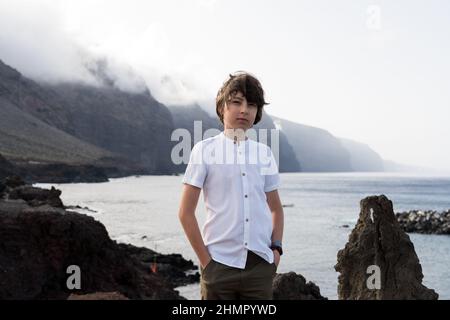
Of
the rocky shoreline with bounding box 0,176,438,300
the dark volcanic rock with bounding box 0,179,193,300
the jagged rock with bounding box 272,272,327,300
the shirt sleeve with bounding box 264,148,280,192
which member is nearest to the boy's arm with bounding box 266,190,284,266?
the shirt sleeve with bounding box 264,148,280,192

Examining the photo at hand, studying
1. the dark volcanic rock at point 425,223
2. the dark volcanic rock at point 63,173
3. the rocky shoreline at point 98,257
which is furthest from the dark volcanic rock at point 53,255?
the dark volcanic rock at point 63,173

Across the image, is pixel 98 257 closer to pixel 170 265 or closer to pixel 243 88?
pixel 243 88

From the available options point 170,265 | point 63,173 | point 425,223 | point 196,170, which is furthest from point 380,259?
point 63,173

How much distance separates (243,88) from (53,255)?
461 inches

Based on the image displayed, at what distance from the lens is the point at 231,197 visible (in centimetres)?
431

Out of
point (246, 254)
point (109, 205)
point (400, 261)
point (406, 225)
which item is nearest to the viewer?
point (246, 254)

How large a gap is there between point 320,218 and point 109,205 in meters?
36.4

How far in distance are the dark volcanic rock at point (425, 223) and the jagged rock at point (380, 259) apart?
58095 mm

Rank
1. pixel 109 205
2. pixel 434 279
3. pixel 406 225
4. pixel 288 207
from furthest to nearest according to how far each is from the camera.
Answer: pixel 288 207, pixel 109 205, pixel 406 225, pixel 434 279
